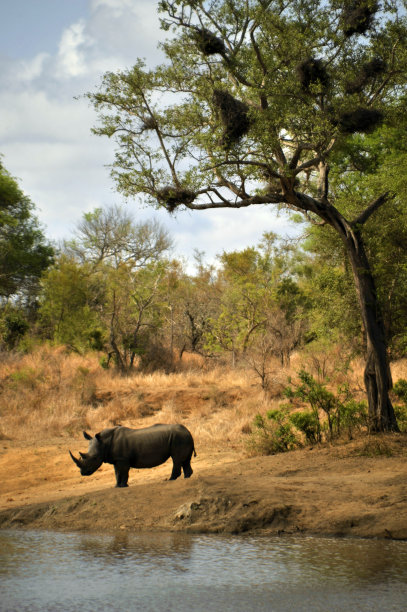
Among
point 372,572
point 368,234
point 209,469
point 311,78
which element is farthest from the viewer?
point 368,234

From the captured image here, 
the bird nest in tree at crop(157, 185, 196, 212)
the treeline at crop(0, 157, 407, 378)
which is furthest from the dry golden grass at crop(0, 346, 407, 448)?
the bird nest in tree at crop(157, 185, 196, 212)

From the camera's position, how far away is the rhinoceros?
28.7ft

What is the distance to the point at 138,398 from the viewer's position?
1912cm

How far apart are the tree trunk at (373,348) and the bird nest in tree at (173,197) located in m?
3.36

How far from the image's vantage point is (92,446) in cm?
878

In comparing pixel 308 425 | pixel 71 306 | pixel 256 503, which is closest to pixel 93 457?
pixel 256 503

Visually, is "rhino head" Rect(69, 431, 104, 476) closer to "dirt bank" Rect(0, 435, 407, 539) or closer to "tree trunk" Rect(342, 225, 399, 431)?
"dirt bank" Rect(0, 435, 407, 539)

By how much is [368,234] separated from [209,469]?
8145mm

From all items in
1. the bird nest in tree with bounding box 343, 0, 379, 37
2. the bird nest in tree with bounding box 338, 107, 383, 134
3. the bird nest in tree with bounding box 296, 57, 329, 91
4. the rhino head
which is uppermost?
the bird nest in tree with bounding box 343, 0, 379, 37

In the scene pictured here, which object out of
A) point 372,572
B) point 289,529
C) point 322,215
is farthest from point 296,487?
point 322,215

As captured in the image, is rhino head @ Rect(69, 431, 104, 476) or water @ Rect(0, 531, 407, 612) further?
rhino head @ Rect(69, 431, 104, 476)

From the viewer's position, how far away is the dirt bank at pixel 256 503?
6277mm

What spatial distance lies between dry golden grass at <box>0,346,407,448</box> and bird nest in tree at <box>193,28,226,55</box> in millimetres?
8256

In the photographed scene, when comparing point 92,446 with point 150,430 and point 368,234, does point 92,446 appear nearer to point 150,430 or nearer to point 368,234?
point 150,430
